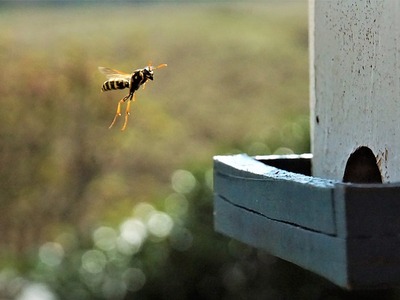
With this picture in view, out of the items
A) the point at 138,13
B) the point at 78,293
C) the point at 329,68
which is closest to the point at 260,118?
the point at 138,13

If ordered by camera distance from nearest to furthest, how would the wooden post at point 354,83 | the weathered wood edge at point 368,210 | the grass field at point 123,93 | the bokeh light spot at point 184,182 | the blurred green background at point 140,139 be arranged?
1. the weathered wood edge at point 368,210
2. the wooden post at point 354,83
3. the blurred green background at point 140,139
4. the bokeh light spot at point 184,182
5. the grass field at point 123,93

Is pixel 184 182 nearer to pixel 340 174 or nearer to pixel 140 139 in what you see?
pixel 340 174

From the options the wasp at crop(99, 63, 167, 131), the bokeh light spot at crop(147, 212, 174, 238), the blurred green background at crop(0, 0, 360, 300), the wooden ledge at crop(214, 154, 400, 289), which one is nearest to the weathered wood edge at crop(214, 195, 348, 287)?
the wooden ledge at crop(214, 154, 400, 289)

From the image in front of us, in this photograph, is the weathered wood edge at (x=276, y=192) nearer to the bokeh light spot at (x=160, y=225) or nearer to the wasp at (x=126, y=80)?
the wasp at (x=126, y=80)

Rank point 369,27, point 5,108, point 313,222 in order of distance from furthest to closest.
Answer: point 5,108, point 369,27, point 313,222

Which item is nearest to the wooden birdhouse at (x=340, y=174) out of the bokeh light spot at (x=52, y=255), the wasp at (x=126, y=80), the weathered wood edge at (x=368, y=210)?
the weathered wood edge at (x=368, y=210)

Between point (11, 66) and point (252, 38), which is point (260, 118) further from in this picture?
point (11, 66)

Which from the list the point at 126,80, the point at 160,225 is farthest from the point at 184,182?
the point at 126,80
